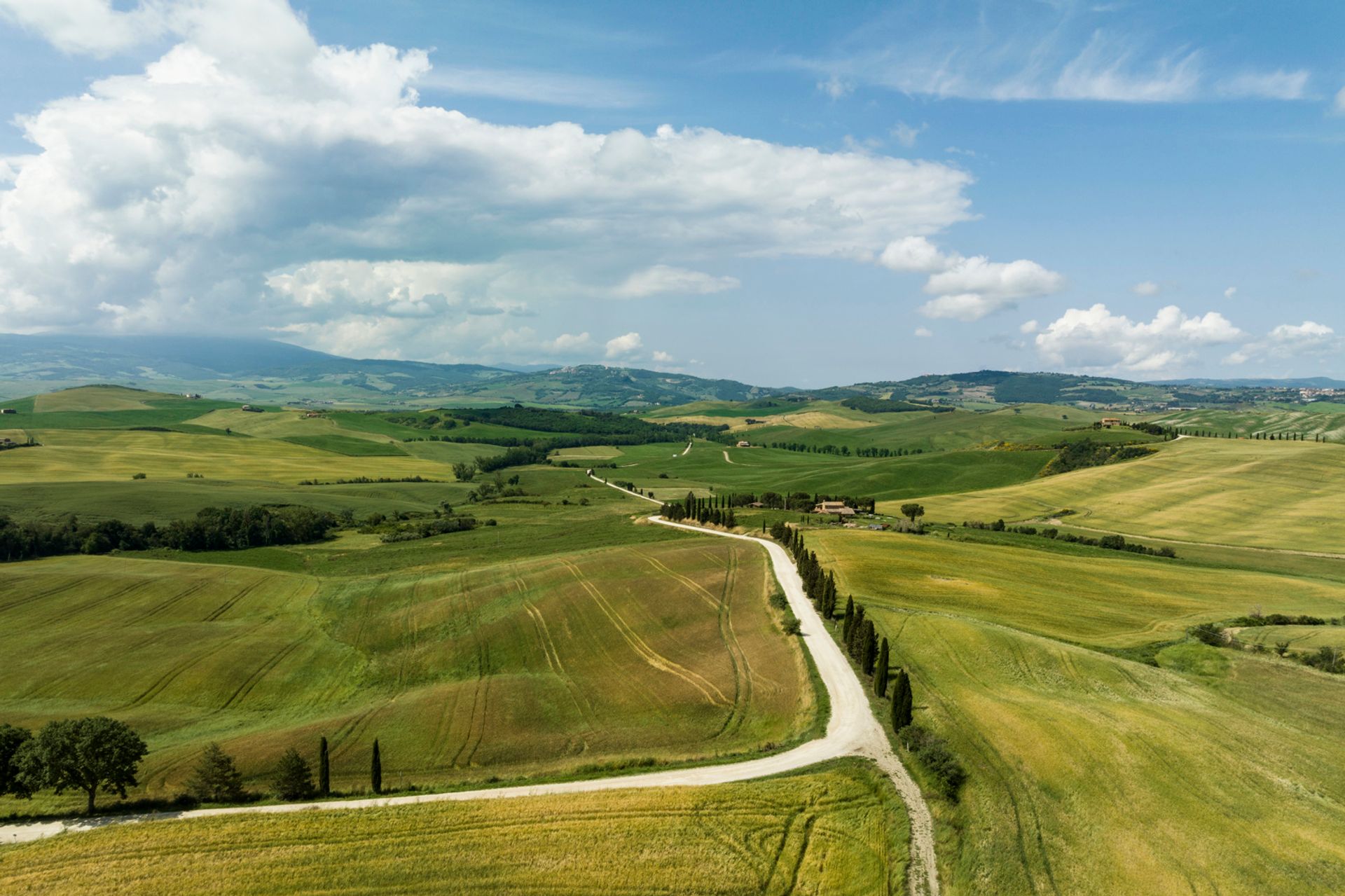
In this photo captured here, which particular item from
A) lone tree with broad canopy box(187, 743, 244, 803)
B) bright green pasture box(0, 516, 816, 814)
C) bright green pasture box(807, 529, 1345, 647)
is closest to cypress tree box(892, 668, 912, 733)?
bright green pasture box(0, 516, 816, 814)

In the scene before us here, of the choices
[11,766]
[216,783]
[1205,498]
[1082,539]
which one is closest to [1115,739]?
[216,783]

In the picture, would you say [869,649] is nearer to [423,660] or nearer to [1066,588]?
[1066,588]

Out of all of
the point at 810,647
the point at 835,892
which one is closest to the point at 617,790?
the point at 835,892

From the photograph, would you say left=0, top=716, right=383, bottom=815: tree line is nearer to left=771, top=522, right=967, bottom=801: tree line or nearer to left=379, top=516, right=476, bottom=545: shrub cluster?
left=771, top=522, right=967, bottom=801: tree line

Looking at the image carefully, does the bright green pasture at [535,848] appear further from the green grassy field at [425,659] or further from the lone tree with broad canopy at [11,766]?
the lone tree with broad canopy at [11,766]

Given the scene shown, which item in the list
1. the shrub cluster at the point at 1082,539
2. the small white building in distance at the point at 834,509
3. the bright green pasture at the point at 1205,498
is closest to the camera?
the shrub cluster at the point at 1082,539

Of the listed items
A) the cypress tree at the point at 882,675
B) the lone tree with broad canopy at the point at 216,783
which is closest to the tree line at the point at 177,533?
the lone tree with broad canopy at the point at 216,783
